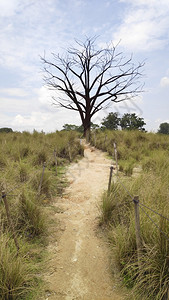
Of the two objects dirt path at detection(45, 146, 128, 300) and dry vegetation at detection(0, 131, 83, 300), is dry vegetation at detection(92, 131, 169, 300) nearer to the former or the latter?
dirt path at detection(45, 146, 128, 300)

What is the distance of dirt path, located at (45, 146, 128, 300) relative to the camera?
2.36 m

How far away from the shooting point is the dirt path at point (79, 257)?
2355mm

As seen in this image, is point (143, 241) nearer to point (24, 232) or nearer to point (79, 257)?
point (79, 257)

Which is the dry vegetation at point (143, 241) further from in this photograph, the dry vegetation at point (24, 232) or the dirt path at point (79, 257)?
the dry vegetation at point (24, 232)

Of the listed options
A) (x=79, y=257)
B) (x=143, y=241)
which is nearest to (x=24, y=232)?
(x=79, y=257)

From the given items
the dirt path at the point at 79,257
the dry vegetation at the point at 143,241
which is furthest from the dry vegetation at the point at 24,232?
the dry vegetation at the point at 143,241

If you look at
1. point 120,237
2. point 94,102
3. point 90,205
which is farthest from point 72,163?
point 94,102

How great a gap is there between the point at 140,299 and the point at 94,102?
15907 millimetres

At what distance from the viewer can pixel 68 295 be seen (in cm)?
230

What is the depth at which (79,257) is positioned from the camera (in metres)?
2.97

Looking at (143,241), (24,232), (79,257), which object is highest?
(143,241)

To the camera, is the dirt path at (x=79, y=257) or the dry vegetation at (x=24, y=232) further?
the dirt path at (x=79, y=257)

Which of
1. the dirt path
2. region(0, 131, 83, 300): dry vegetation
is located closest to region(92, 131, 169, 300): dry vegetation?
the dirt path

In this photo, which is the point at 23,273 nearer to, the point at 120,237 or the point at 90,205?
the point at 120,237
